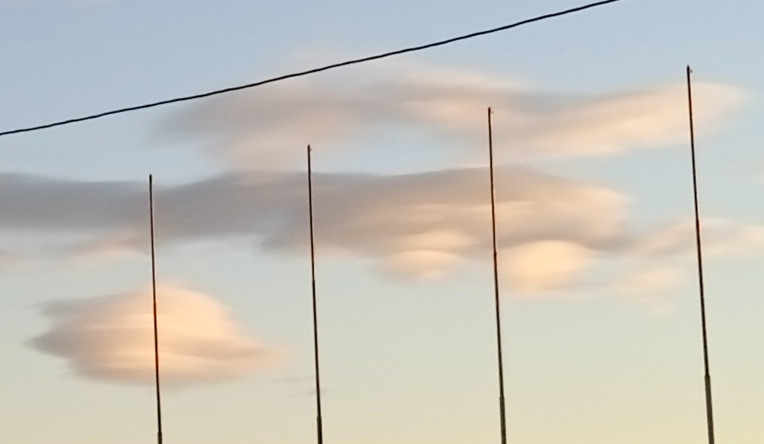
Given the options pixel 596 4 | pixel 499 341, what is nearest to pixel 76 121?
pixel 596 4

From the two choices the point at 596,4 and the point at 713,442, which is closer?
the point at 596,4

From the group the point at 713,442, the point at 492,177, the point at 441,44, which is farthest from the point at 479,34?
the point at 492,177

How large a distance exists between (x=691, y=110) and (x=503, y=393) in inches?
495

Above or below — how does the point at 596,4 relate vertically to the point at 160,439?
above

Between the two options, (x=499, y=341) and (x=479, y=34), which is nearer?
(x=479, y=34)

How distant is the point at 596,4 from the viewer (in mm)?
60656

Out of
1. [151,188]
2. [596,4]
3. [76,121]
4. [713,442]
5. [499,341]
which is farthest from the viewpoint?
[151,188]

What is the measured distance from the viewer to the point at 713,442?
3179 inches

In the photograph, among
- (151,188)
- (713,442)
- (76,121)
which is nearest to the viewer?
(76,121)

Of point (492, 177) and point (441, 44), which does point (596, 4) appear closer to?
point (441, 44)

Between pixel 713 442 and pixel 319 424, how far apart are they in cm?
1759

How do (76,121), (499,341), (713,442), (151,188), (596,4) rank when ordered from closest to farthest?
(596,4)
(76,121)
(713,442)
(499,341)
(151,188)

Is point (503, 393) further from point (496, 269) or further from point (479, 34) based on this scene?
point (479, 34)

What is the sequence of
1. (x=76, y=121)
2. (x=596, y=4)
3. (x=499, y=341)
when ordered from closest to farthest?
1. (x=596, y=4)
2. (x=76, y=121)
3. (x=499, y=341)
